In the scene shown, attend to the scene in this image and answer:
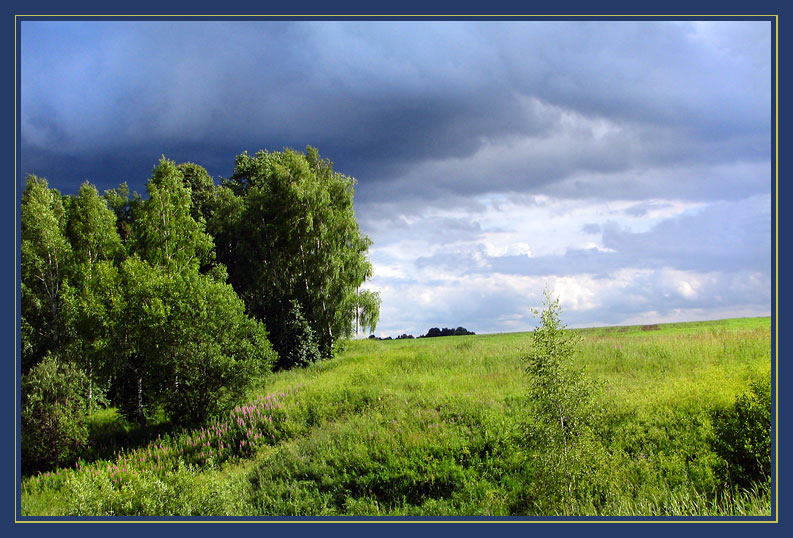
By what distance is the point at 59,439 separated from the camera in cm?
2138

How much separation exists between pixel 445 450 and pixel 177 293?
1412 cm

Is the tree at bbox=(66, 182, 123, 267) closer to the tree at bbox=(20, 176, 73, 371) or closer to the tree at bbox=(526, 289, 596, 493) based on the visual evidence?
the tree at bbox=(20, 176, 73, 371)

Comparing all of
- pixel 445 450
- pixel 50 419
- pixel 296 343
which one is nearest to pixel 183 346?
pixel 50 419

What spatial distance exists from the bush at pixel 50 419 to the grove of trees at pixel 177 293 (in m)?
0.05

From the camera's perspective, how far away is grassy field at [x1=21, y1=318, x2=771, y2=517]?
41.2 ft

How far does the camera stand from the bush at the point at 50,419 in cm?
2088

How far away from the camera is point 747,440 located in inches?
553

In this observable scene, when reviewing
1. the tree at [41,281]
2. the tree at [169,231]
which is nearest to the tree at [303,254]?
the tree at [169,231]

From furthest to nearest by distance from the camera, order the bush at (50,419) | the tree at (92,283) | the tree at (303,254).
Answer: the tree at (303,254)
the tree at (92,283)
the bush at (50,419)

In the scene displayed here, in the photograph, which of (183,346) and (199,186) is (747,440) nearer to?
(183,346)

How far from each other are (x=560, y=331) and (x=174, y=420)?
19.4 metres

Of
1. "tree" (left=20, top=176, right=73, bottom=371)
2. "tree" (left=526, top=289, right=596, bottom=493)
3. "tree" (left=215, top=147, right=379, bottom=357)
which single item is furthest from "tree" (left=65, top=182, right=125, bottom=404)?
"tree" (left=526, top=289, right=596, bottom=493)

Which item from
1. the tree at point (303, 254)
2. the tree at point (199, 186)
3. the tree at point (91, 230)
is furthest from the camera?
the tree at point (199, 186)

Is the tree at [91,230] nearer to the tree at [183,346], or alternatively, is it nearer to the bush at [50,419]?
the tree at [183,346]
